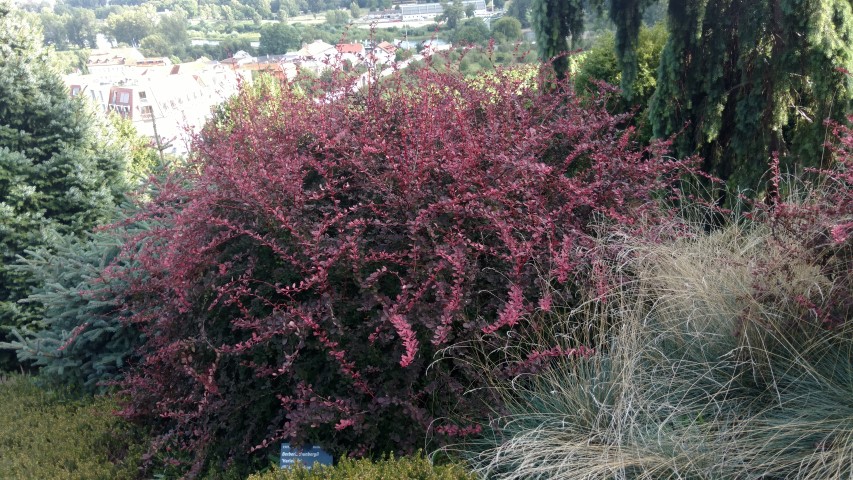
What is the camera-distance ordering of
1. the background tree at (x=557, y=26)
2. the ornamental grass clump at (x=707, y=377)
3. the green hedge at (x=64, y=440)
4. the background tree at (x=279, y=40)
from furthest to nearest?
the background tree at (x=279, y=40)
the background tree at (x=557, y=26)
the green hedge at (x=64, y=440)
the ornamental grass clump at (x=707, y=377)

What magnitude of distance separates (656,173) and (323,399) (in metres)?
2.12

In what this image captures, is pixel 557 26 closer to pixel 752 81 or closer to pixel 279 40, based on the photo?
pixel 752 81

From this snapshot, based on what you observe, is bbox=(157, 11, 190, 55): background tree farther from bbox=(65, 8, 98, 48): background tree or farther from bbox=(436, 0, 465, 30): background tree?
bbox=(436, 0, 465, 30): background tree

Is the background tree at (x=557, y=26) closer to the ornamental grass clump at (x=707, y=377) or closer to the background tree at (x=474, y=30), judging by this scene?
the background tree at (x=474, y=30)

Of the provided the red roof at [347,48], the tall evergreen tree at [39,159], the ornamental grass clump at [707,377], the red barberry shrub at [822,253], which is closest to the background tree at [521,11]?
the red roof at [347,48]

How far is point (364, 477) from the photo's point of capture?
7.86 ft

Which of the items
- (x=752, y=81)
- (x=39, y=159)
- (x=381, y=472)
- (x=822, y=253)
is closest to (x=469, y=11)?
(x=752, y=81)

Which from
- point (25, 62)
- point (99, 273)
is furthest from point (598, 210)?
point (25, 62)

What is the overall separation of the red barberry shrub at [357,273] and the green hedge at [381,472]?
18cm

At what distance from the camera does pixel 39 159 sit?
617 cm

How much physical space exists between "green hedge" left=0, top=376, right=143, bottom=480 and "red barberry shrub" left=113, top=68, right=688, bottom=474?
21cm

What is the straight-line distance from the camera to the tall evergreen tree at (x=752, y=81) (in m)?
3.96

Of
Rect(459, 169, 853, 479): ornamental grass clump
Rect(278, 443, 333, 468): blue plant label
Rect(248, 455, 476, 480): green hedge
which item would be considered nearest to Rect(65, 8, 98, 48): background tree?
Rect(278, 443, 333, 468): blue plant label

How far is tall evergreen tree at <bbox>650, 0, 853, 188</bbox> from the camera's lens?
3.96 m
